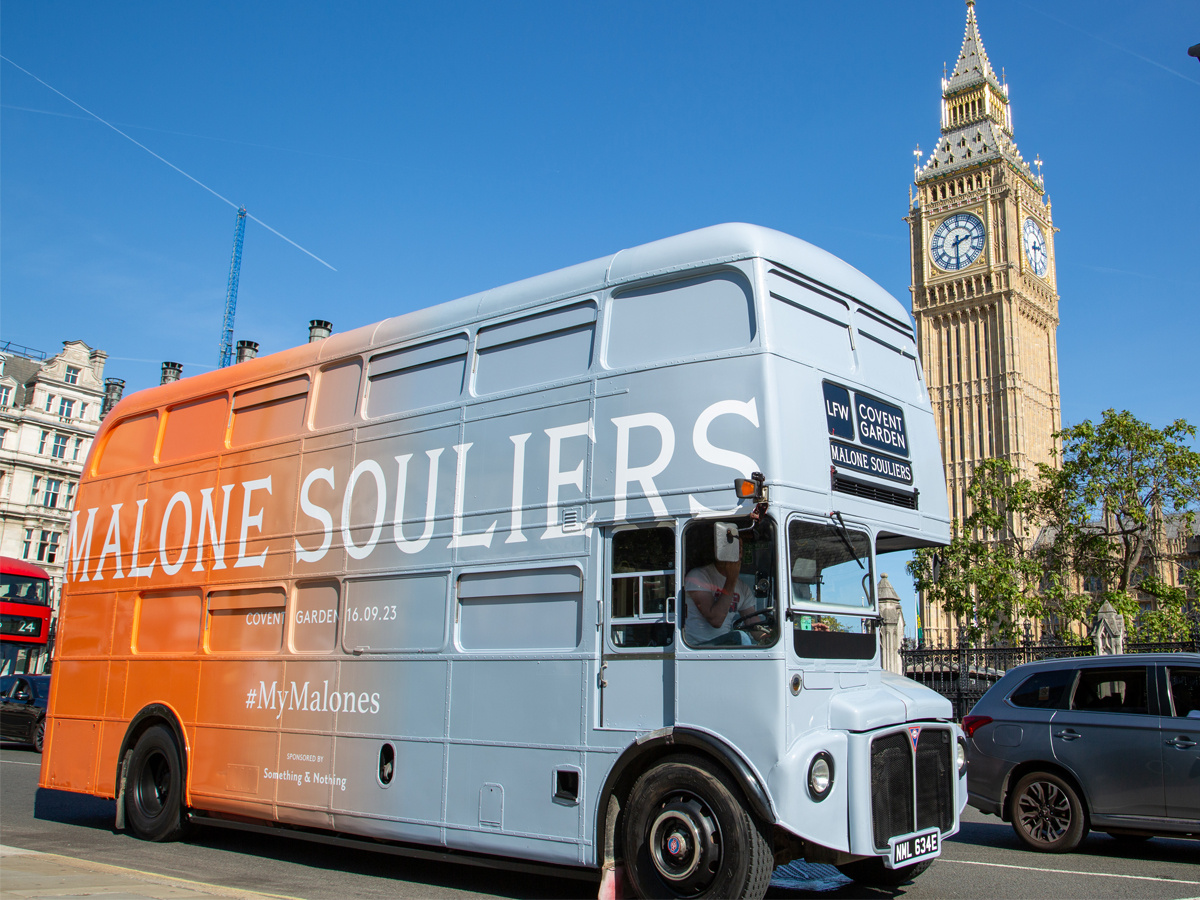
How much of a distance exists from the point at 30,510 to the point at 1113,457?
175ft

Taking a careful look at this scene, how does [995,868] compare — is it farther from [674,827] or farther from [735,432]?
[735,432]

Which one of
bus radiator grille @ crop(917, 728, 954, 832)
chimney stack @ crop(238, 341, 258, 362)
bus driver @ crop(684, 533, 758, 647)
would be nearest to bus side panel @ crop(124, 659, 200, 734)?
bus driver @ crop(684, 533, 758, 647)

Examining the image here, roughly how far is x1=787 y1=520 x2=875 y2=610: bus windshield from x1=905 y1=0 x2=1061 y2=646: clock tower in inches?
2643

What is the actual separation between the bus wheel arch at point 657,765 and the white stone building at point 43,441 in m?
55.1

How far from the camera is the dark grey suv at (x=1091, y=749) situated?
8.48 m

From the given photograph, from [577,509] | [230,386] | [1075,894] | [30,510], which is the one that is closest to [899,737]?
[1075,894]

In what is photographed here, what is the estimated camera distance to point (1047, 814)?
9.16 m

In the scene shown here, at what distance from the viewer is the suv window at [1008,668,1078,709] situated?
372 inches

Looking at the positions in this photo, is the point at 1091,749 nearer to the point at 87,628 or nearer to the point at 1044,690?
the point at 1044,690

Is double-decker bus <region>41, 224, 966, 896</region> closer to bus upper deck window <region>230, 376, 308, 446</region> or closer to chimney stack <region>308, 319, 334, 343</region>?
bus upper deck window <region>230, 376, 308, 446</region>

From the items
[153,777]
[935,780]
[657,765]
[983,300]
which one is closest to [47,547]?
[153,777]

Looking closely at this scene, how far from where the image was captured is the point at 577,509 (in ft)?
22.7

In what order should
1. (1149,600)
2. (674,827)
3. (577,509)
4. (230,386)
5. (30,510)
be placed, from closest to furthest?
(674,827)
(577,509)
(230,386)
(30,510)
(1149,600)

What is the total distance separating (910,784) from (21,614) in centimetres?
2921
